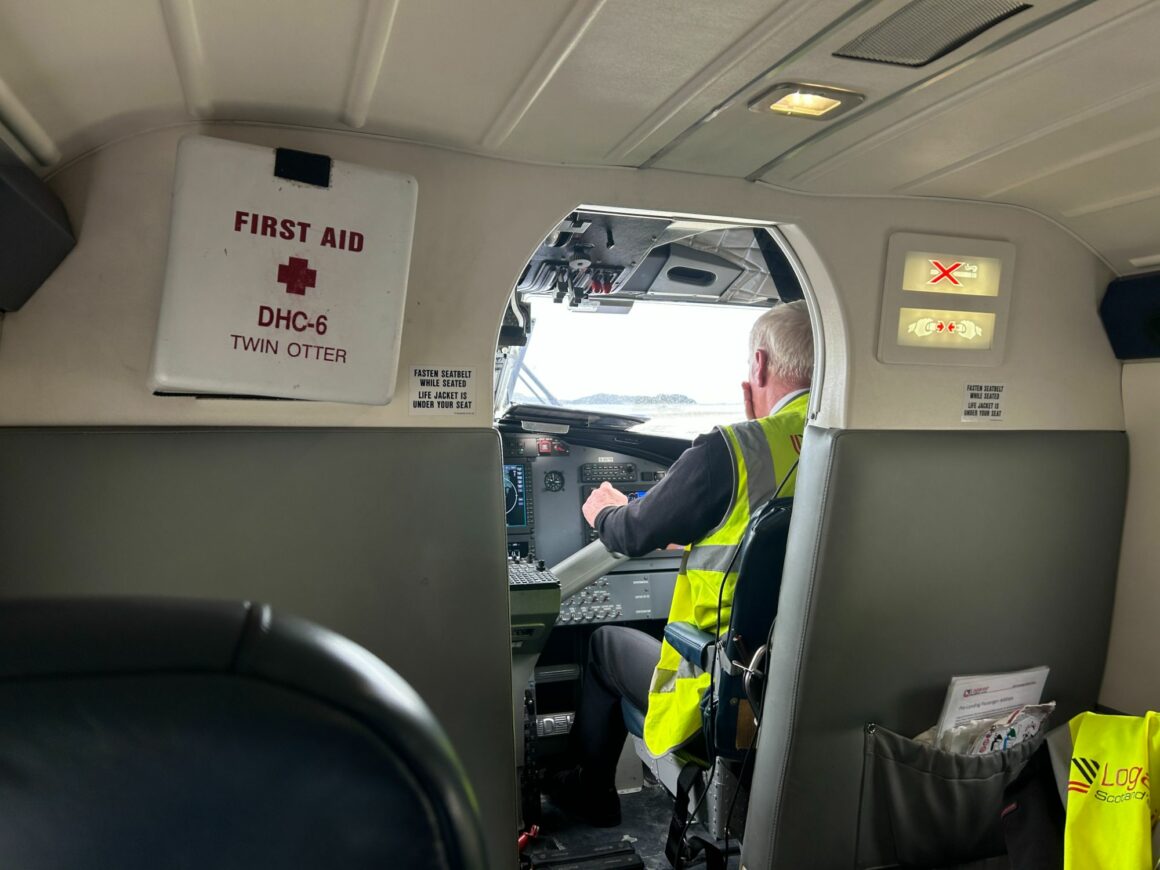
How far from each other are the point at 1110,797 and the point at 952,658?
19.6 inches

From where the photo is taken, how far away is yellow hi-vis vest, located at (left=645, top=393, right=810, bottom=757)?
246cm

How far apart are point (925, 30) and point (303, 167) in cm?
111

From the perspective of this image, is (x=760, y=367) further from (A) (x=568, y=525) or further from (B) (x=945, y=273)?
(A) (x=568, y=525)

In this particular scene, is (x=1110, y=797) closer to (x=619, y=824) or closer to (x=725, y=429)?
(x=725, y=429)

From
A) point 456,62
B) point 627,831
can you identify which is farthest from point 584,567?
point 456,62

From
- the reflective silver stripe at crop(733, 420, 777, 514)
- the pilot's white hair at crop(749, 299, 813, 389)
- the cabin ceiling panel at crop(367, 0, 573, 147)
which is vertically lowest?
the reflective silver stripe at crop(733, 420, 777, 514)

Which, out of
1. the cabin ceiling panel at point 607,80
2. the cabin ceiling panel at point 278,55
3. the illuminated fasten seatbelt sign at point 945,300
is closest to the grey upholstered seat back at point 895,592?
the illuminated fasten seatbelt sign at point 945,300

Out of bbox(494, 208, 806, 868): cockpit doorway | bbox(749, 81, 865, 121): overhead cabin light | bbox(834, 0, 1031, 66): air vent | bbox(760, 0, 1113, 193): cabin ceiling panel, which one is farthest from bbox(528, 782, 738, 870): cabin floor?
bbox(834, 0, 1031, 66): air vent

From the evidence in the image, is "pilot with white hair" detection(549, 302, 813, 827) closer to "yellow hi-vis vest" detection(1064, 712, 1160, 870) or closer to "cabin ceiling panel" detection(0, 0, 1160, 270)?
"cabin ceiling panel" detection(0, 0, 1160, 270)

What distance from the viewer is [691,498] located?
253 cm

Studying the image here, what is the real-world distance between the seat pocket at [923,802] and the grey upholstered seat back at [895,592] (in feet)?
0.16

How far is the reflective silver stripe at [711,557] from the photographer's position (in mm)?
2484

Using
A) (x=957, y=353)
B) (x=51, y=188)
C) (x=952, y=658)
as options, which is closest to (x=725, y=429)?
(x=957, y=353)

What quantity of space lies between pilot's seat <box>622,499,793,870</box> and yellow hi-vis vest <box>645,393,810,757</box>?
5cm
